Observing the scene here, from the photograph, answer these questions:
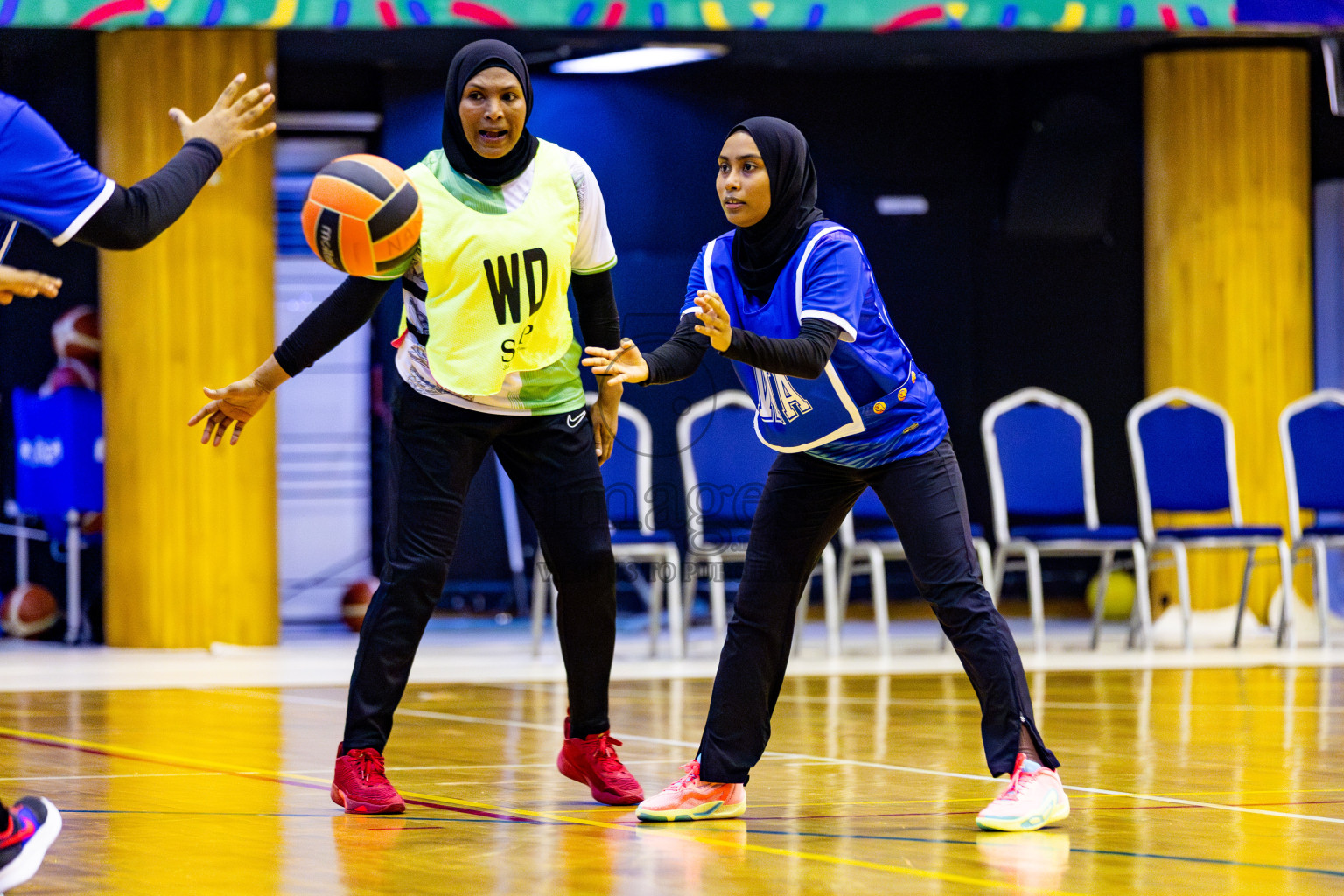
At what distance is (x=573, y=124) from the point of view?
9.18 meters

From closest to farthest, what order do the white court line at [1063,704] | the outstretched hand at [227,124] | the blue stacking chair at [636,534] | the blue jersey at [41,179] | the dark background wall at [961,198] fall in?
the blue jersey at [41,179] < the outstretched hand at [227,124] < the white court line at [1063,704] < the blue stacking chair at [636,534] < the dark background wall at [961,198]

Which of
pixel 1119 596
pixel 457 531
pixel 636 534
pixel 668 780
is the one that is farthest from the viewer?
pixel 1119 596

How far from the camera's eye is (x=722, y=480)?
23.5 feet

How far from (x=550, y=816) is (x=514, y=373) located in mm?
889

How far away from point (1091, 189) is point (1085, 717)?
203 inches

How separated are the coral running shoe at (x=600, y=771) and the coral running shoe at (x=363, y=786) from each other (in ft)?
1.25

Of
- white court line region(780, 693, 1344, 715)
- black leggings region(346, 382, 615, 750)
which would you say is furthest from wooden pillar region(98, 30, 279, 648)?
black leggings region(346, 382, 615, 750)

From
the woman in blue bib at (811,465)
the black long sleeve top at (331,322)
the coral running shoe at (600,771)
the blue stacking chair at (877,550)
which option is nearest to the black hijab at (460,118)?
the black long sleeve top at (331,322)

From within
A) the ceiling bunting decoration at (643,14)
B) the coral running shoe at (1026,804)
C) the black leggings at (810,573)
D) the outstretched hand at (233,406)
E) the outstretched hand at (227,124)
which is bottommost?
the coral running shoe at (1026,804)

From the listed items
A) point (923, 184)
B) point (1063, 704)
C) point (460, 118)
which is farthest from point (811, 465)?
point (923, 184)

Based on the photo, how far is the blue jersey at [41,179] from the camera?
2.62 m

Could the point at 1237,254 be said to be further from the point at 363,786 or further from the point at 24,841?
the point at 24,841

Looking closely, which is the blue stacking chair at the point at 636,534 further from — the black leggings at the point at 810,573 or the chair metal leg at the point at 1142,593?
the black leggings at the point at 810,573

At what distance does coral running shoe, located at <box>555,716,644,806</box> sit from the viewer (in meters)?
3.54
